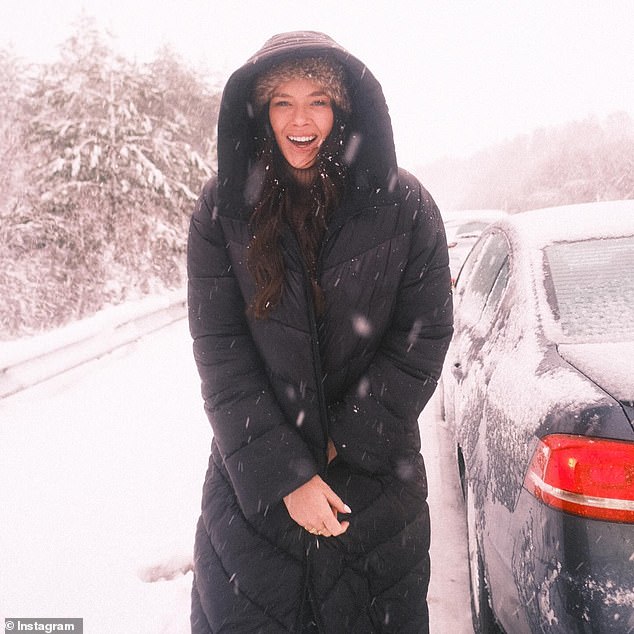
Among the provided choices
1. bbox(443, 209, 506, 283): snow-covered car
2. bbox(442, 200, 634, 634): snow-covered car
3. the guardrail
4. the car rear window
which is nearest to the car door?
bbox(442, 200, 634, 634): snow-covered car

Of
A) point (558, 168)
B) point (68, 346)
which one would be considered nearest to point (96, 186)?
point (68, 346)

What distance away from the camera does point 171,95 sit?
2128 centimetres

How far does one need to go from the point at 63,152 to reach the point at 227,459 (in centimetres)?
1662

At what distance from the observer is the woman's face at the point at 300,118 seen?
5.02ft

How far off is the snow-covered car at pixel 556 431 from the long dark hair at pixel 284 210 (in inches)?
29.8

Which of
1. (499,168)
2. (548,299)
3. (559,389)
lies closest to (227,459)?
(559,389)

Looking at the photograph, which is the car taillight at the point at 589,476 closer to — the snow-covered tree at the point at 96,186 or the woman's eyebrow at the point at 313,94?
the woman's eyebrow at the point at 313,94

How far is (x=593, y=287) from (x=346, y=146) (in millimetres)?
1210

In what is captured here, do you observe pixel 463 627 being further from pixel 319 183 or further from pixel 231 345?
pixel 319 183

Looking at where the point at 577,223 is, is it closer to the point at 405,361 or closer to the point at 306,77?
the point at 405,361

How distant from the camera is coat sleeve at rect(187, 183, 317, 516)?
1503mm

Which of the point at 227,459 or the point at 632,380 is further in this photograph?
the point at 227,459

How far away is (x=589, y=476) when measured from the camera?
1397 mm

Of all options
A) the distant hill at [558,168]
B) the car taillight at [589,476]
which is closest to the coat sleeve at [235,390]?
the car taillight at [589,476]
